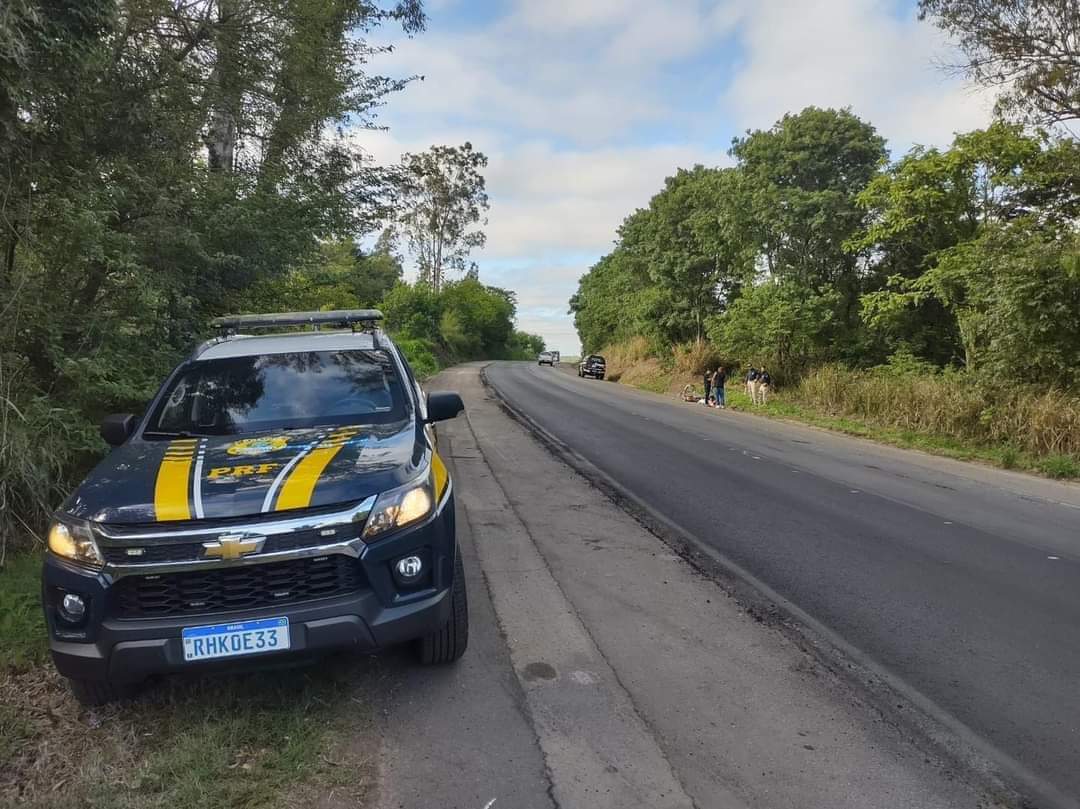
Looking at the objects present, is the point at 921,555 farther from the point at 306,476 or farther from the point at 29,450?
the point at 29,450

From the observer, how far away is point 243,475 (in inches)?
133

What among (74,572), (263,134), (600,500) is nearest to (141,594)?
(74,572)

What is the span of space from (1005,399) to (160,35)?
15.5m

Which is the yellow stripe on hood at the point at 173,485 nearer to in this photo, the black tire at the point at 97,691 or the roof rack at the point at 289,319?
the black tire at the point at 97,691

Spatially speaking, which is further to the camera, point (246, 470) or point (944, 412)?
point (944, 412)

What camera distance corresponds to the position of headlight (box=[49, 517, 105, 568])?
3.12 m

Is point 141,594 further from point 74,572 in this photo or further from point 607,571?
point 607,571

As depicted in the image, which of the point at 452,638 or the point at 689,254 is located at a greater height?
the point at 689,254

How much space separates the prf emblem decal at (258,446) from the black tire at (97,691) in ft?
3.97

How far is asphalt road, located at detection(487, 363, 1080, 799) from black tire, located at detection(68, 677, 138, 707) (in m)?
4.04

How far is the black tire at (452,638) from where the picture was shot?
3.79 metres

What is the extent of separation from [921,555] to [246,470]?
568cm

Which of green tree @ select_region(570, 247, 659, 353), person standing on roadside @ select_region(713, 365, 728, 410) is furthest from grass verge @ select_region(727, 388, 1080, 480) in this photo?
green tree @ select_region(570, 247, 659, 353)

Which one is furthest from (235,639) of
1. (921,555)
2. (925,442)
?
(925,442)
